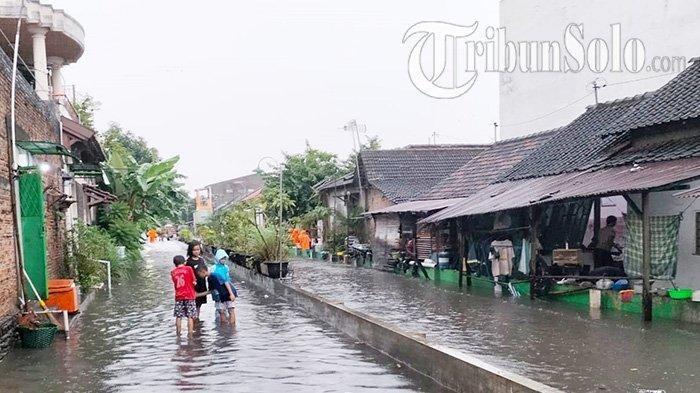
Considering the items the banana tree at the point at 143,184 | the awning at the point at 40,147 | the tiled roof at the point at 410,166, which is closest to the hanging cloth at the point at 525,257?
the awning at the point at 40,147

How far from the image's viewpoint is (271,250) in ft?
62.4

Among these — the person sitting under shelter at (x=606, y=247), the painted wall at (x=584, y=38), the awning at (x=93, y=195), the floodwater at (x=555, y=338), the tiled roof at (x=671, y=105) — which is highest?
the painted wall at (x=584, y=38)

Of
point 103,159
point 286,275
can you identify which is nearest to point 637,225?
point 286,275

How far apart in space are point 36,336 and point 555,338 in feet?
23.8

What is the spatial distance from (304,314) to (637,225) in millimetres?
6458

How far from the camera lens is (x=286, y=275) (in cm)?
1927

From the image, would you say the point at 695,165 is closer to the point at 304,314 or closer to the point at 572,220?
the point at 572,220

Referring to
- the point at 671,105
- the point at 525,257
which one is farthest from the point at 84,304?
the point at 671,105

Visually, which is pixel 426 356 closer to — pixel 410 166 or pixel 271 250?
pixel 271 250

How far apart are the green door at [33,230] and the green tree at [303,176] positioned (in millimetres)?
27928

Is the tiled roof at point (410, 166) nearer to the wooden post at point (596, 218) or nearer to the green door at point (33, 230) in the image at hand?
the wooden post at point (596, 218)

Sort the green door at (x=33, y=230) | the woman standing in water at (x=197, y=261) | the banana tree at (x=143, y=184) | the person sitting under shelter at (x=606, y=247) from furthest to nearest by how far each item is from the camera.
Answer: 1. the banana tree at (x=143, y=184)
2. the person sitting under shelter at (x=606, y=247)
3. the woman standing in water at (x=197, y=261)
4. the green door at (x=33, y=230)

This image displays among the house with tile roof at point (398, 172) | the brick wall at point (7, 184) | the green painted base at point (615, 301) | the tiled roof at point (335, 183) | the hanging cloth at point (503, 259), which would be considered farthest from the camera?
the tiled roof at point (335, 183)

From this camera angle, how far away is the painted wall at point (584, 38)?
83.8ft
